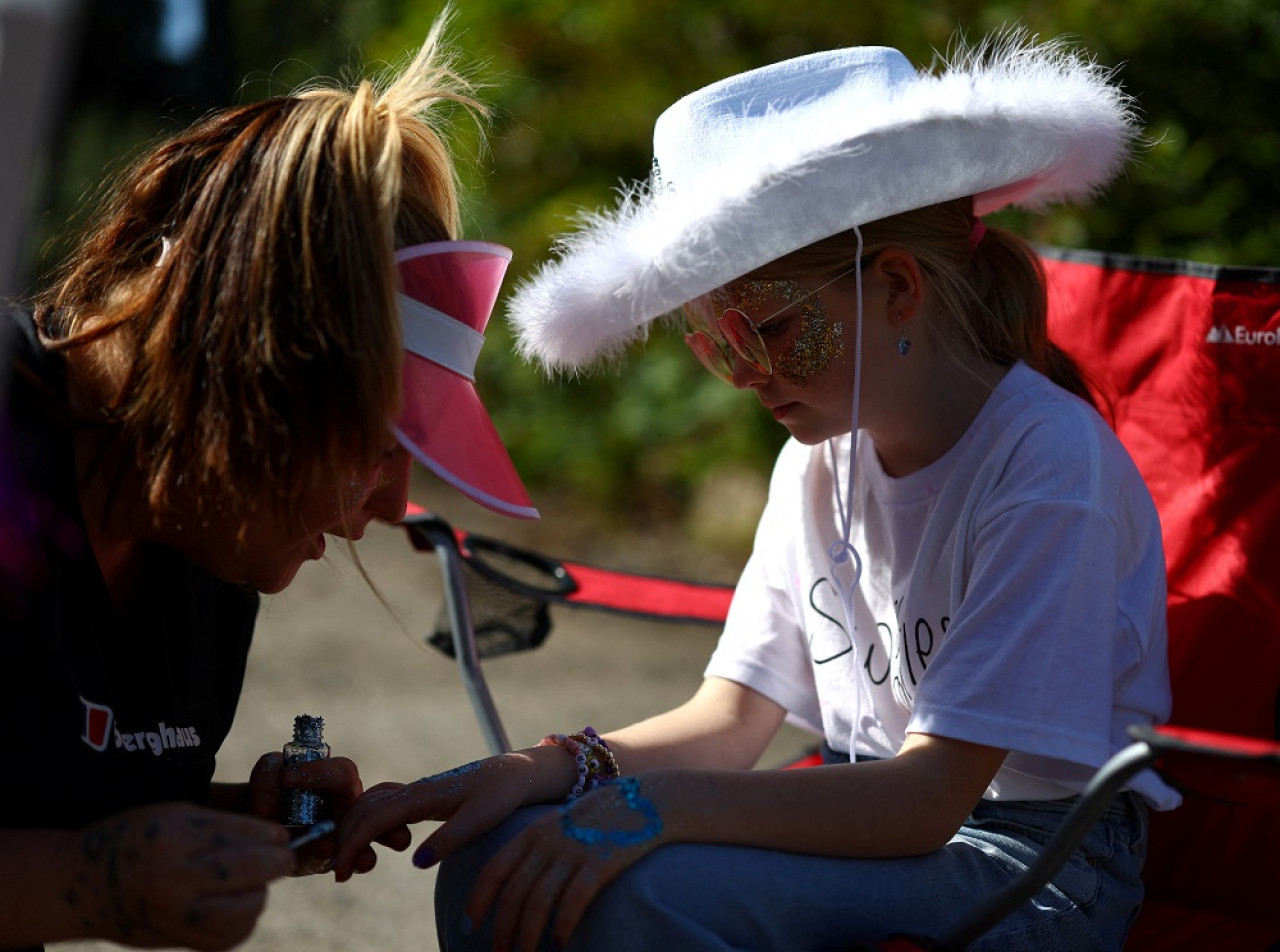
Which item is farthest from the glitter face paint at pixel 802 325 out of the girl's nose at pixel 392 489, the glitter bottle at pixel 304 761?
the glitter bottle at pixel 304 761

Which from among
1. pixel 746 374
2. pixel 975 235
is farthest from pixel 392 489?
pixel 975 235

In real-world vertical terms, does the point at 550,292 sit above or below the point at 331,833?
above

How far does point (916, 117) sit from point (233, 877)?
3.12 ft

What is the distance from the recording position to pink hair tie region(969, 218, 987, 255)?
1.62m

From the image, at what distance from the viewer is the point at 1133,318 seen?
80.0 inches

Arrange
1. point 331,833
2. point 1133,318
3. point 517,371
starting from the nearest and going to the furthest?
1. point 331,833
2. point 1133,318
3. point 517,371

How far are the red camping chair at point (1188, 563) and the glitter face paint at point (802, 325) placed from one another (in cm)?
53

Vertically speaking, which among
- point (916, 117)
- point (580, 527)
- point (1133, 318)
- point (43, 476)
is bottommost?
point (580, 527)

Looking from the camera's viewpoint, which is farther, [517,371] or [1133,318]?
[517,371]

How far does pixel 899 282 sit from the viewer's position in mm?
1526

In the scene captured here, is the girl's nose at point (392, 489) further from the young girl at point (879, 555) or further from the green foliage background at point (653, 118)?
the green foliage background at point (653, 118)

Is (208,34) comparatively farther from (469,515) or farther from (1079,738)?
(1079,738)

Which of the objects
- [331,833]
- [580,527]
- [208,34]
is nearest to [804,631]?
[331,833]

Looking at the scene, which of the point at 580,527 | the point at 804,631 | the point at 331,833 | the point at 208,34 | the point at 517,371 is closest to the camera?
the point at 331,833
